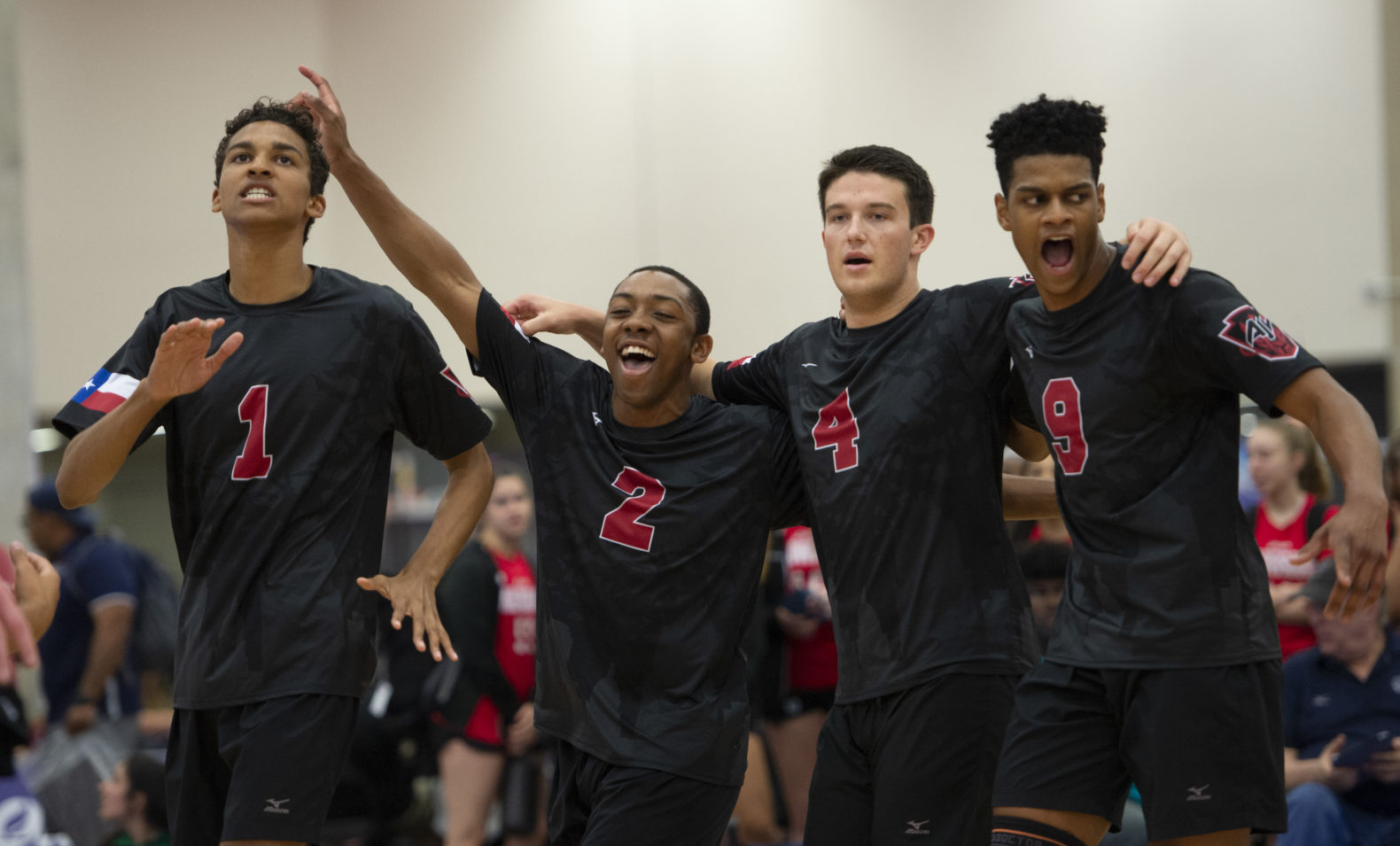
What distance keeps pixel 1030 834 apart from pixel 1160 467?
2.66 feet

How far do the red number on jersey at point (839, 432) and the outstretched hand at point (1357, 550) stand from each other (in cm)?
97

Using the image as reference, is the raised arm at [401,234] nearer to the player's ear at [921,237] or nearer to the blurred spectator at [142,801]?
the player's ear at [921,237]

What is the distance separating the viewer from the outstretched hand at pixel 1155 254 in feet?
9.43

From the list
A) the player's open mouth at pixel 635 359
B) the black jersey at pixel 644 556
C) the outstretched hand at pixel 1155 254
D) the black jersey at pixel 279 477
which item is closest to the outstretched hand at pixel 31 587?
the black jersey at pixel 279 477

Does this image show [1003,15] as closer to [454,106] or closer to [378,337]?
[454,106]

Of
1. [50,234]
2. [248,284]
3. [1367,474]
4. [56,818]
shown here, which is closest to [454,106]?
[50,234]

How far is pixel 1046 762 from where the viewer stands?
296cm

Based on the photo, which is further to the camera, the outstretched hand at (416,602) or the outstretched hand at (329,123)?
the outstretched hand at (329,123)

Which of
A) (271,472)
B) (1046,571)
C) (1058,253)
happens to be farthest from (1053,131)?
(1046,571)

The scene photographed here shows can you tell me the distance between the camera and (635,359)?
11.1 feet

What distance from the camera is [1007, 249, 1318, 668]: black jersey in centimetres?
284

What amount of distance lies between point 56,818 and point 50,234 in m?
3.81

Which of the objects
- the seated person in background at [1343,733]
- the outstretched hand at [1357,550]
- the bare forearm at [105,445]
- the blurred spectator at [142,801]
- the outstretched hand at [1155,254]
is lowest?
the blurred spectator at [142,801]

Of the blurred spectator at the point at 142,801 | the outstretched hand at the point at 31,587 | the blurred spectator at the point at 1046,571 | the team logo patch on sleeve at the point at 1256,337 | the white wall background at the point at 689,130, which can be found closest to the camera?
the outstretched hand at the point at 31,587
